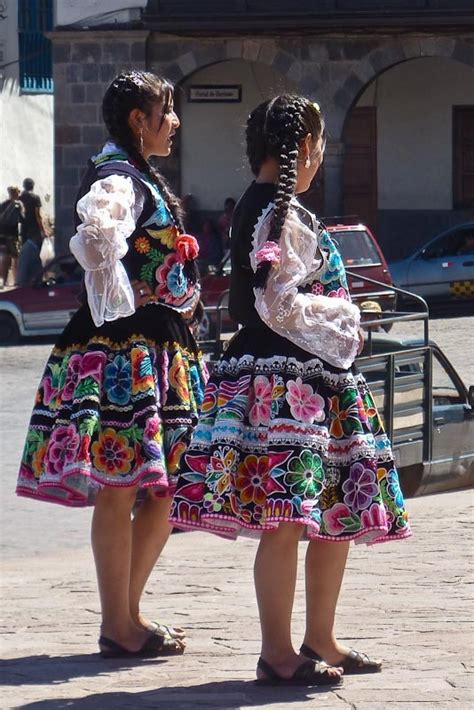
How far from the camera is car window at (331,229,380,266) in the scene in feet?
65.7

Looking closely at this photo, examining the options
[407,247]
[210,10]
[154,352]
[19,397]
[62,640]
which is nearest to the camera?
[154,352]

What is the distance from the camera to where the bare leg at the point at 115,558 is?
462cm

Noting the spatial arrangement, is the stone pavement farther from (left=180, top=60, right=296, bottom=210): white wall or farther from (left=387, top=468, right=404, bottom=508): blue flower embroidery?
(left=180, top=60, right=296, bottom=210): white wall

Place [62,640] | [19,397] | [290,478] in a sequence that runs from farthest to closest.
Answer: [19,397]
[62,640]
[290,478]

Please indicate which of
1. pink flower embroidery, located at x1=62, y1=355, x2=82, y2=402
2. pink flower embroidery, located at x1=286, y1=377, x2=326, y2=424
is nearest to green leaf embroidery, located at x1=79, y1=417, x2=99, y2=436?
pink flower embroidery, located at x1=62, y1=355, x2=82, y2=402

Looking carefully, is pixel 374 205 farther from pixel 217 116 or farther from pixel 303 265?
pixel 303 265

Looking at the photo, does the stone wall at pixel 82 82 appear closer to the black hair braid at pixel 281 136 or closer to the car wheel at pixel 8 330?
the car wheel at pixel 8 330

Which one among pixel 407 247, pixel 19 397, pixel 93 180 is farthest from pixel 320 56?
pixel 93 180

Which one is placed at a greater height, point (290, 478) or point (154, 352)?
point (154, 352)

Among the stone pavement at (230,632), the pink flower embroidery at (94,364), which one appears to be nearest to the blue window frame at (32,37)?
the stone pavement at (230,632)

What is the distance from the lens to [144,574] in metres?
4.78

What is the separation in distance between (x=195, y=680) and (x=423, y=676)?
2.02 feet

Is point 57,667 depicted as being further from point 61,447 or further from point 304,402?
point 304,402

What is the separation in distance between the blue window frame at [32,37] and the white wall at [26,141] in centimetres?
41
